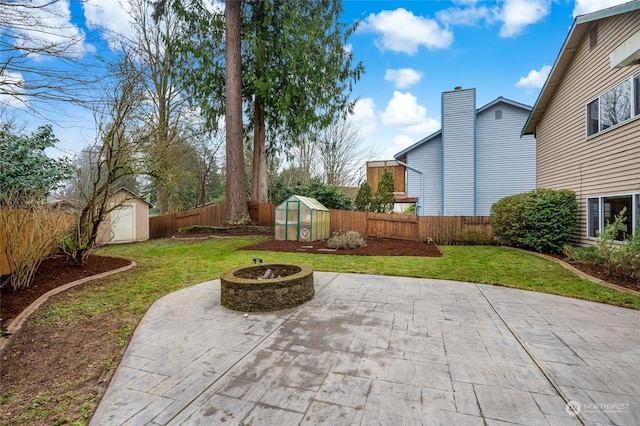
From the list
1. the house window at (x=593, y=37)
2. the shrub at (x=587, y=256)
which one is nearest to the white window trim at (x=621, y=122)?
the house window at (x=593, y=37)

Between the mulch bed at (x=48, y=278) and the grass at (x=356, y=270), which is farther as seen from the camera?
the grass at (x=356, y=270)

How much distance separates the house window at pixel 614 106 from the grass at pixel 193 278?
12.3 feet

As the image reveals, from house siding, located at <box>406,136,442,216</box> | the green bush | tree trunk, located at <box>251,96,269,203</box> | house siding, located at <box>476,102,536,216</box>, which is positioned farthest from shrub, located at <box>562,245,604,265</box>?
tree trunk, located at <box>251,96,269,203</box>

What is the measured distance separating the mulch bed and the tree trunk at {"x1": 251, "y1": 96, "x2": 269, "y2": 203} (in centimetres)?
848

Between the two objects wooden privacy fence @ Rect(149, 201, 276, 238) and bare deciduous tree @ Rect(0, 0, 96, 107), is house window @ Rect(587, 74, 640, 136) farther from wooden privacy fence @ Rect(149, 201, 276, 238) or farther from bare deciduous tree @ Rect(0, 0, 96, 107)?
wooden privacy fence @ Rect(149, 201, 276, 238)

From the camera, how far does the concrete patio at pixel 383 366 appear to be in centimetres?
203

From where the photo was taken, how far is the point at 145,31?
1563cm

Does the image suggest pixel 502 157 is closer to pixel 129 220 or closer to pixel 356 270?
pixel 356 270

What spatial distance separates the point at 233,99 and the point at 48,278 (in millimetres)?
9725

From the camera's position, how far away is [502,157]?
15.1 meters

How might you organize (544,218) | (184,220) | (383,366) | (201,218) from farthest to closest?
(184,220) → (201,218) → (544,218) → (383,366)

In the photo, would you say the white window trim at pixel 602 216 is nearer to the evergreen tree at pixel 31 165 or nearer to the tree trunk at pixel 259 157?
the tree trunk at pixel 259 157

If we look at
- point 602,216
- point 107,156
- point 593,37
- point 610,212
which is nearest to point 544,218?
point 602,216

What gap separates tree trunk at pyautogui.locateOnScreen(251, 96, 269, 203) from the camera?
49.8 ft
